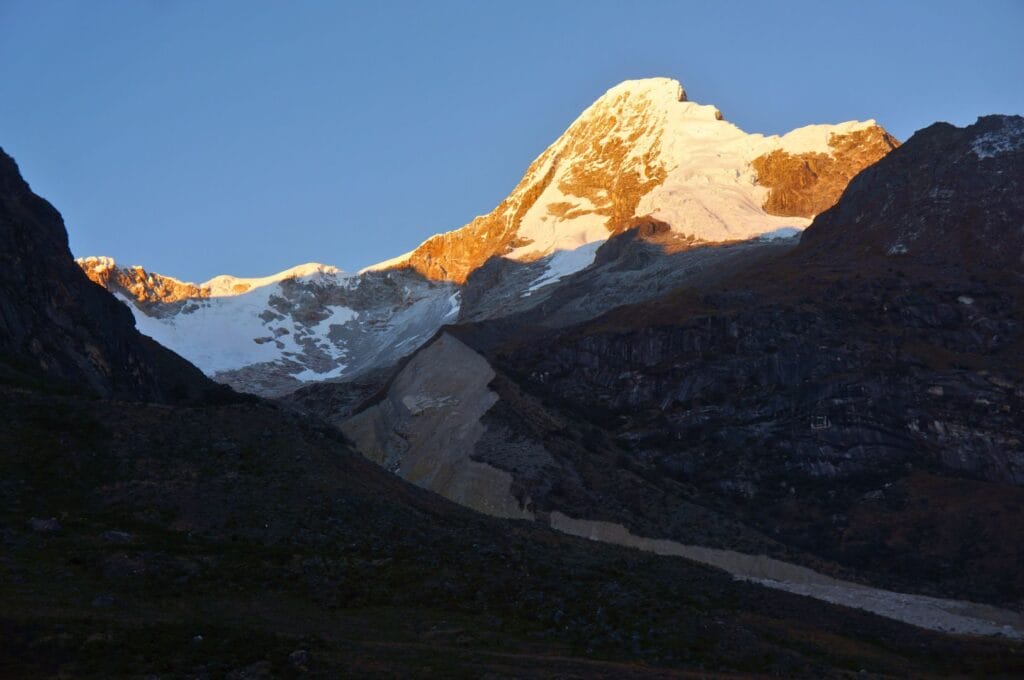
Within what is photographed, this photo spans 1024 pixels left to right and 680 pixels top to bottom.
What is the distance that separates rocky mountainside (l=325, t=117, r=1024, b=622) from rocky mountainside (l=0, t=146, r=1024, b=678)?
24.2 metres

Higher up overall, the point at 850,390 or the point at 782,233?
the point at 782,233

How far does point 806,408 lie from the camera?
10631 cm

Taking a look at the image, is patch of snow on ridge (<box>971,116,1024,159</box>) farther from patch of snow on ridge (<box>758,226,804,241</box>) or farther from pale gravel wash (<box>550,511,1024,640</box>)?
pale gravel wash (<box>550,511,1024,640</box>)

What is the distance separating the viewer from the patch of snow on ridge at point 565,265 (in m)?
187

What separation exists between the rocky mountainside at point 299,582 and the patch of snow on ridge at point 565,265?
120516 millimetres

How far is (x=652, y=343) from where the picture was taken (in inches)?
4754

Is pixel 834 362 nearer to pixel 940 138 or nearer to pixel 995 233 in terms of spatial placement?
pixel 995 233

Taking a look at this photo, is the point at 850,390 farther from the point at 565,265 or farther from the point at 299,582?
the point at 565,265

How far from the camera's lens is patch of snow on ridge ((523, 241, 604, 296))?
187m

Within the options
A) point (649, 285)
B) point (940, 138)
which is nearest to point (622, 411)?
point (649, 285)

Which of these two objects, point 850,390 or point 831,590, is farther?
point 850,390

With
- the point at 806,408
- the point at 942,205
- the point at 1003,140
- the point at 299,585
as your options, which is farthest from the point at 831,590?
the point at 1003,140

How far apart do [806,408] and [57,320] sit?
6110 cm

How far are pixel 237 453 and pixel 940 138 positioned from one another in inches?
4157
